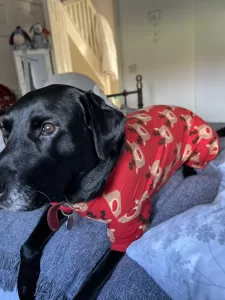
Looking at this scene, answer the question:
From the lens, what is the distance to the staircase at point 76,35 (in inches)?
112

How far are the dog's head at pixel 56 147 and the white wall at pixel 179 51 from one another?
3.27 meters

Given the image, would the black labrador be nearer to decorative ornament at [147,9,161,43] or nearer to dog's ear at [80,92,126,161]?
dog's ear at [80,92,126,161]

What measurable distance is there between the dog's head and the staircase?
2207 mm

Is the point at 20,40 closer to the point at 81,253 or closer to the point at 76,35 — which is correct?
the point at 76,35

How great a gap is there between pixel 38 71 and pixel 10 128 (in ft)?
7.97

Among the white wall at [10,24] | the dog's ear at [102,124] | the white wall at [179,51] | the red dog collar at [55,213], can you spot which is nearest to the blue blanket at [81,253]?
the red dog collar at [55,213]

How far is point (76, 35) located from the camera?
383 centimetres

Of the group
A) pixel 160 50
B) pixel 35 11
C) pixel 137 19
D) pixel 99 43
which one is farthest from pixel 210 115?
pixel 35 11

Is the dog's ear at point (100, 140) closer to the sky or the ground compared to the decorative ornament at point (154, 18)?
closer to the ground

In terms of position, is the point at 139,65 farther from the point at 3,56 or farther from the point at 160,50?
the point at 3,56

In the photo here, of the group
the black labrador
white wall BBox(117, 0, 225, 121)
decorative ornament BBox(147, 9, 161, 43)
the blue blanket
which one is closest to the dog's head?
the black labrador

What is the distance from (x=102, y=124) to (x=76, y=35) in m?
3.45

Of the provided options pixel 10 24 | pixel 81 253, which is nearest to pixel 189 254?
pixel 81 253

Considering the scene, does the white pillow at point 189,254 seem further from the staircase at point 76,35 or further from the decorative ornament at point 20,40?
the decorative ornament at point 20,40
